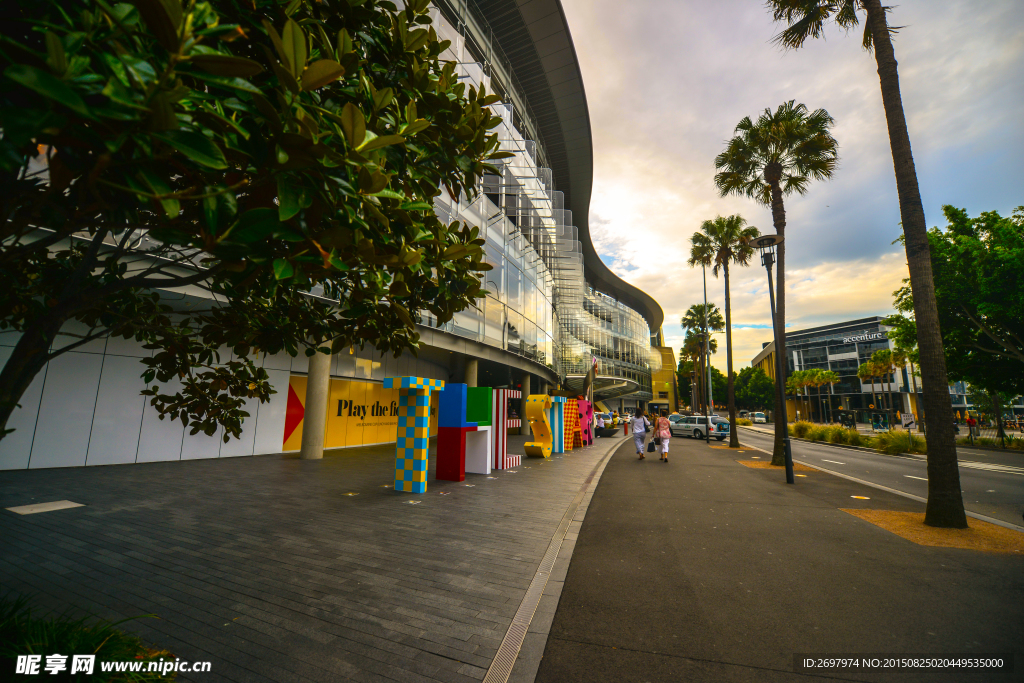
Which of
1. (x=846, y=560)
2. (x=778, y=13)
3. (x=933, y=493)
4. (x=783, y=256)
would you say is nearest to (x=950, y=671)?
(x=846, y=560)

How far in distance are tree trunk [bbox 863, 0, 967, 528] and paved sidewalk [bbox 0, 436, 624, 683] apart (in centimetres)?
593

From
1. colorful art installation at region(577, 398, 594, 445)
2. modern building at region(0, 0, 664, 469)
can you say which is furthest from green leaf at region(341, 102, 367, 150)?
colorful art installation at region(577, 398, 594, 445)

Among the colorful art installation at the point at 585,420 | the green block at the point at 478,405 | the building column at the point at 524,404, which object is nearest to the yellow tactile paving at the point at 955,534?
the green block at the point at 478,405

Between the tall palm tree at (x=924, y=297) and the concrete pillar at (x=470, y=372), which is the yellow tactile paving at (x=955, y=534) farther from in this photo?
the concrete pillar at (x=470, y=372)

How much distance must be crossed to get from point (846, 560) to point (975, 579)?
1.09 metres

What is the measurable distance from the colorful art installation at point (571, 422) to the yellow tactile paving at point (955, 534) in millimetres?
12127

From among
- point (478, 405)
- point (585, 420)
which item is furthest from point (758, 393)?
point (478, 405)

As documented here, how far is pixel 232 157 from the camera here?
198 centimetres

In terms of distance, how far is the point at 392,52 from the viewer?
2840mm

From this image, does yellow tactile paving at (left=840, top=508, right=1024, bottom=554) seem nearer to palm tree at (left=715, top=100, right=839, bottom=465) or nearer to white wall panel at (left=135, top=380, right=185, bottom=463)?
palm tree at (left=715, top=100, right=839, bottom=465)

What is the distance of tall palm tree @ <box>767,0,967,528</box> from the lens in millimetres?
6402

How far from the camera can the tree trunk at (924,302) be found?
252 inches

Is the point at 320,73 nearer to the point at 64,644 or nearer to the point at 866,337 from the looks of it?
the point at 64,644

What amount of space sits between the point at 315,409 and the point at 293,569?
10568 millimetres
